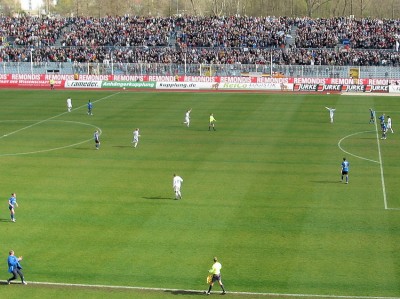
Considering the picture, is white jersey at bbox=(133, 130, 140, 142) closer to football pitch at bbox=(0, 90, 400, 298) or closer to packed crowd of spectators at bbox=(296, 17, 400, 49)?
football pitch at bbox=(0, 90, 400, 298)

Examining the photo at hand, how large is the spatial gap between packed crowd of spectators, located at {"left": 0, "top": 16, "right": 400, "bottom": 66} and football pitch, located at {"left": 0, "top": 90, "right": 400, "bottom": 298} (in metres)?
32.6

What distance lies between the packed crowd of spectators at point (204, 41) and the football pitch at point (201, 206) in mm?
32597

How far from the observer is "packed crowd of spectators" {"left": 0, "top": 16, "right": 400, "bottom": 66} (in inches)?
3861

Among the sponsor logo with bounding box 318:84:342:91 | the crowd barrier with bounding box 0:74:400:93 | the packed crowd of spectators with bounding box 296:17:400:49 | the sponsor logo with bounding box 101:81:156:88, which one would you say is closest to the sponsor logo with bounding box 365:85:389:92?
the crowd barrier with bounding box 0:74:400:93

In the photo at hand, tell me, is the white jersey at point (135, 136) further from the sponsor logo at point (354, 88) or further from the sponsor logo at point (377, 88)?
the sponsor logo at point (377, 88)

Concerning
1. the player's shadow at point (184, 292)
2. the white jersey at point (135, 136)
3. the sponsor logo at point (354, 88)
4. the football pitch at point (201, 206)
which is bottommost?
the player's shadow at point (184, 292)

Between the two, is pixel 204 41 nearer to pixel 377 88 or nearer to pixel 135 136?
pixel 377 88

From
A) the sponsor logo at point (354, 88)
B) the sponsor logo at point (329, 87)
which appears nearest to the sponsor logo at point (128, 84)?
the sponsor logo at point (329, 87)

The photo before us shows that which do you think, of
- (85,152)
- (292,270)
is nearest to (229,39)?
(85,152)

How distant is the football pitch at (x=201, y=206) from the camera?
28422mm

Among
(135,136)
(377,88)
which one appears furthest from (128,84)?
(135,136)

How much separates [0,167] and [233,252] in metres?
21.8

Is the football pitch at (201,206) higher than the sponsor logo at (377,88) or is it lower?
lower

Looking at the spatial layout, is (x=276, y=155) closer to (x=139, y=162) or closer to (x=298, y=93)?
(x=139, y=162)
